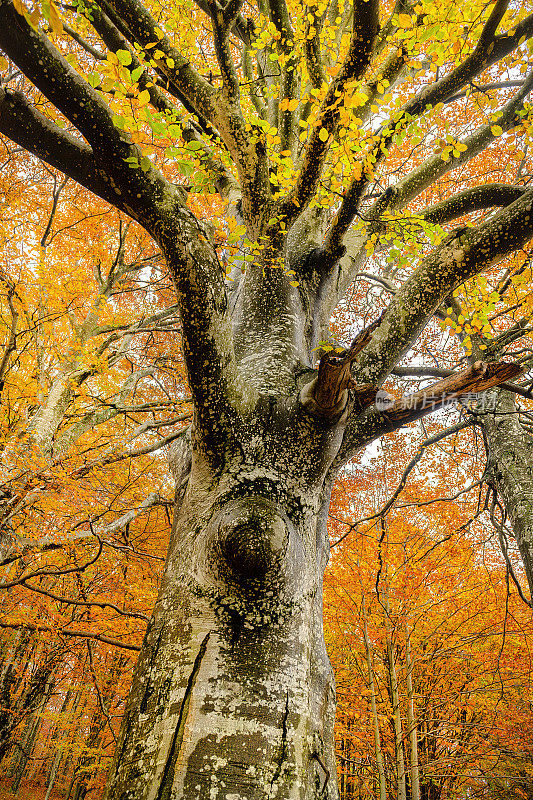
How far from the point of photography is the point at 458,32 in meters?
2.61

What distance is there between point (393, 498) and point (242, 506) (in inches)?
66.0

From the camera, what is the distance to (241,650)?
4.80 feet

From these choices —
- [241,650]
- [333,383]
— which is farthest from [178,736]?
[333,383]

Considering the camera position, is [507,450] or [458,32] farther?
[507,450]

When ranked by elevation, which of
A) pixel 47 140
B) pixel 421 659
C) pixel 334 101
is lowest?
pixel 421 659

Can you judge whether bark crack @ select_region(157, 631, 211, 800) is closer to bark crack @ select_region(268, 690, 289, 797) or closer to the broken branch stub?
bark crack @ select_region(268, 690, 289, 797)

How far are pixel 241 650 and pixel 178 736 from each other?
307 millimetres

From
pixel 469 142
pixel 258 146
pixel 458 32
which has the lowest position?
pixel 258 146

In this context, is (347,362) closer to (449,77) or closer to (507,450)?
(449,77)

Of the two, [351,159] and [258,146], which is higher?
[351,159]

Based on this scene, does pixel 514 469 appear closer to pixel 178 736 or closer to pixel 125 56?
pixel 178 736

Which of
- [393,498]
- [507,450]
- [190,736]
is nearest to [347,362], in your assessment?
[190,736]

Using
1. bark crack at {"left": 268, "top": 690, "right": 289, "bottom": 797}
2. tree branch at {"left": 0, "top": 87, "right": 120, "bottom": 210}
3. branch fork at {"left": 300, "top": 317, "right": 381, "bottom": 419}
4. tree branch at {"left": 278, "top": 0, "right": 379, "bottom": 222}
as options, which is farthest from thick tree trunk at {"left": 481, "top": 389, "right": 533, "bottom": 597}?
tree branch at {"left": 0, "top": 87, "right": 120, "bottom": 210}

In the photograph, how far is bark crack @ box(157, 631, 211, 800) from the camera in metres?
1.20
